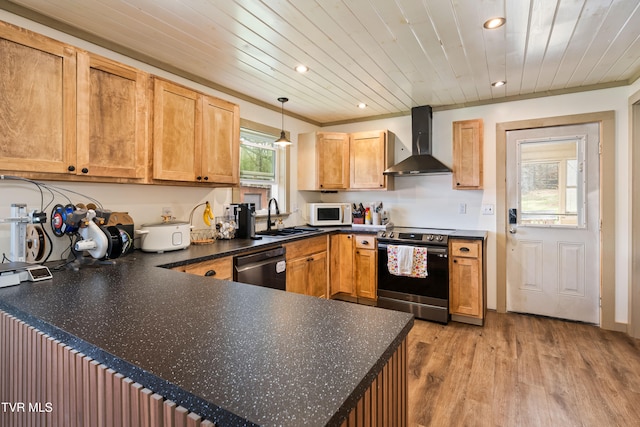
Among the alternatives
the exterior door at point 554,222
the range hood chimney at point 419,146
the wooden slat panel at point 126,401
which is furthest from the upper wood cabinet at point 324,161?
the wooden slat panel at point 126,401

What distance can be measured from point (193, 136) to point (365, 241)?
7.19 feet

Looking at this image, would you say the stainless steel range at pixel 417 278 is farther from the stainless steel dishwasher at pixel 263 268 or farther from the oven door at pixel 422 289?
the stainless steel dishwasher at pixel 263 268

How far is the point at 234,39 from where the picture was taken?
2221 millimetres

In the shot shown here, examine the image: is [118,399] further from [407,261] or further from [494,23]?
[407,261]

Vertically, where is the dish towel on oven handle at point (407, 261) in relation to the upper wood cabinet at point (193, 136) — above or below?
below

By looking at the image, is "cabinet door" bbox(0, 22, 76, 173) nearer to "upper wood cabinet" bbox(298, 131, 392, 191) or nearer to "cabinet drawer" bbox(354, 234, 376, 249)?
"upper wood cabinet" bbox(298, 131, 392, 191)

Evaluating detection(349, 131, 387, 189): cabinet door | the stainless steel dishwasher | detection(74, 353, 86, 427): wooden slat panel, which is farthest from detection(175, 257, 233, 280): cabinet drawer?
detection(349, 131, 387, 189): cabinet door

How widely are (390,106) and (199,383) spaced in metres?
3.78

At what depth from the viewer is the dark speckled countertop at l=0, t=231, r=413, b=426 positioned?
61 centimetres

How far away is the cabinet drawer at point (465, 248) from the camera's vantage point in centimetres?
323

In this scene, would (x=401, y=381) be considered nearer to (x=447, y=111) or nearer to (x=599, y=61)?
(x=599, y=61)

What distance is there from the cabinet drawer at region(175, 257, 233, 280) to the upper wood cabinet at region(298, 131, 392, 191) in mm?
2000

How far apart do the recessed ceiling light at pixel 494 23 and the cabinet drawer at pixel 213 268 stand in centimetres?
236

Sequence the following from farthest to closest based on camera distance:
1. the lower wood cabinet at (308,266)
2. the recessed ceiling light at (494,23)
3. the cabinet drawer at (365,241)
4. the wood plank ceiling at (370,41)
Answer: the cabinet drawer at (365,241), the lower wood cabinet at (308,266), the recessed ceiling light at (494,23), the wood plank ceiling at (370,41)
